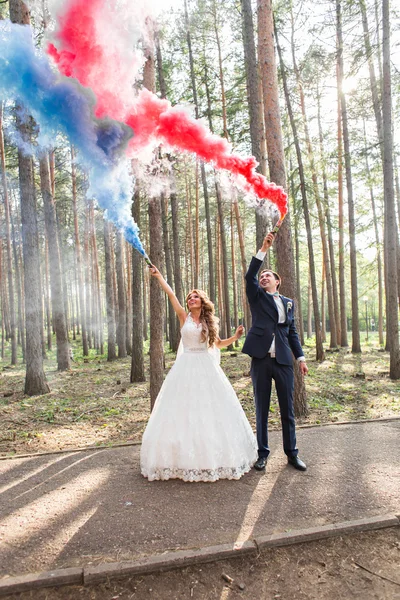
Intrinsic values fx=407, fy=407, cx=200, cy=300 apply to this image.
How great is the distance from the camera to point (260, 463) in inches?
191

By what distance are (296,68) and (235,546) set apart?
16920mm

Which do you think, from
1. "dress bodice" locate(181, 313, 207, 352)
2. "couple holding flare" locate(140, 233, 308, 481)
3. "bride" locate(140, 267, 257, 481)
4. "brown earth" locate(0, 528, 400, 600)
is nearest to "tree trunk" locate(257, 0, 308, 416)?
"couple holding flare" locate(140, 233, 308, 481)

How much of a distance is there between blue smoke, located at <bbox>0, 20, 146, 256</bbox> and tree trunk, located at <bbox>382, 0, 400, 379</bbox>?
8.24 metres

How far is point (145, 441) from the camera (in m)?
4.71

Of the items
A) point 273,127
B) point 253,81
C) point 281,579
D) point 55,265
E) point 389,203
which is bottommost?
point 281,579

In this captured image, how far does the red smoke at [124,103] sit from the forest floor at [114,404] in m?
4.37

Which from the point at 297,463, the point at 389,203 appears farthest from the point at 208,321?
the point at 389,203

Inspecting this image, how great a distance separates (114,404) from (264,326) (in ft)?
18.7

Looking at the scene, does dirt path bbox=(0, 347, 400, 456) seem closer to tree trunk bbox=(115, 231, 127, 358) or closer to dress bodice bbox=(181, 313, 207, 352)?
dress bodice bbox=(181, 313, 207, 352)

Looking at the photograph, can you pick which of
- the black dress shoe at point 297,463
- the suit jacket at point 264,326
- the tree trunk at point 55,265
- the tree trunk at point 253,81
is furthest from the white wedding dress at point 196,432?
the tree trunk at point 55,265

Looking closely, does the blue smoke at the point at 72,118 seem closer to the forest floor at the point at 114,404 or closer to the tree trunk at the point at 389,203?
the forest floor at the point at 114,404

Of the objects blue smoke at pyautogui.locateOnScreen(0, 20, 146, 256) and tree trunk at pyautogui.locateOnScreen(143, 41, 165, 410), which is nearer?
blue smoke at pyautogui.locateOnScreen(0, 20, 146, 256)

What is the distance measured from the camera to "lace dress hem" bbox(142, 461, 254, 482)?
449 centimetres

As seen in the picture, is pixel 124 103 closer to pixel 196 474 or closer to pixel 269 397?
pixel 269 397
